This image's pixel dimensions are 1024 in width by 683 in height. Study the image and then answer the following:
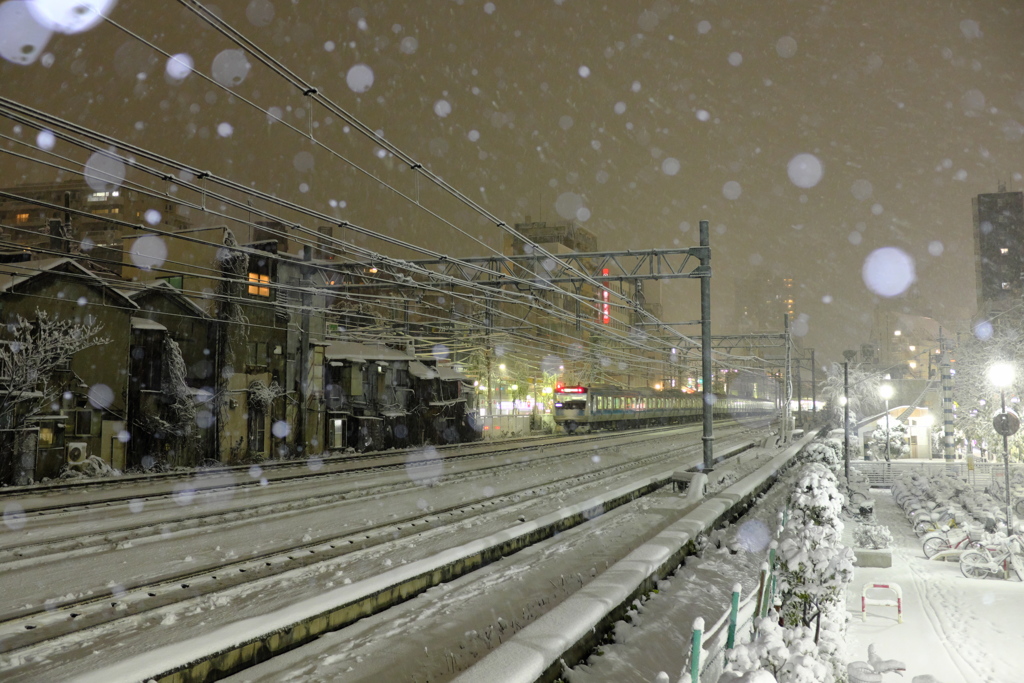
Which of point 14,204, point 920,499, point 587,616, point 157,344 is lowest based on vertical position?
point 920,499

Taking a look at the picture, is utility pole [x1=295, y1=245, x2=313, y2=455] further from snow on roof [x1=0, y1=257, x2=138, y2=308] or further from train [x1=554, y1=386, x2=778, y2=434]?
train [x1=554, y1=386, x2=778, y2=434]

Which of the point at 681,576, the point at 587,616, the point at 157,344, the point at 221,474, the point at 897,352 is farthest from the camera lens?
the point at 897,352

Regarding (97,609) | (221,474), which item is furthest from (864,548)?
(221,474)

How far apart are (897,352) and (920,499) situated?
15747cm

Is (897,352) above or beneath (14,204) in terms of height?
beneath

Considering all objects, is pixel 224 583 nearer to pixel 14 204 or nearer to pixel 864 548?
pixel 864 548

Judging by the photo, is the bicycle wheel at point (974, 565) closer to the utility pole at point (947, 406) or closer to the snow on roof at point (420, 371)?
the utility pole at point (947, 406)

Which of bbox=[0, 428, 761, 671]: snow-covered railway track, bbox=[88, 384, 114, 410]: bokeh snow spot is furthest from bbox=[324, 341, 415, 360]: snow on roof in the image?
bbox=[0, 428, 761, 671]: snow-covered railway track

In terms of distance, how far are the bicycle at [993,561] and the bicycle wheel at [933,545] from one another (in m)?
1.74

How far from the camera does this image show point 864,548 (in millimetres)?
16000

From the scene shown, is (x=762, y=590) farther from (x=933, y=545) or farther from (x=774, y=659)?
(x=933, y=545)

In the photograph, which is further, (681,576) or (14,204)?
(14,204)

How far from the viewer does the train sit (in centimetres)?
5044

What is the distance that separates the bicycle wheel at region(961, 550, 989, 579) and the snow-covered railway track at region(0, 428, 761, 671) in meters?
9.77
